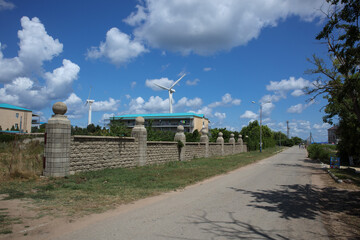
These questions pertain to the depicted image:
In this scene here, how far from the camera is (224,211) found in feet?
21.3

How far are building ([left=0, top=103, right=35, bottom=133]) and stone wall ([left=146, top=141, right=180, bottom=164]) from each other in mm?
51036

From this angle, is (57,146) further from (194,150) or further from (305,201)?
(194,150)

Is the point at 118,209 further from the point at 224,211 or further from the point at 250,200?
the point at 250,200

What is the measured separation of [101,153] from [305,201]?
894cm

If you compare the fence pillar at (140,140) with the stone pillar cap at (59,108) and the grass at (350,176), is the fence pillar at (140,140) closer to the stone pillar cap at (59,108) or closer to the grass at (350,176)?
the stone pillar cap at (59,108)

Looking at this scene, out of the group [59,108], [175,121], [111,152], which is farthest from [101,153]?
[175,121]

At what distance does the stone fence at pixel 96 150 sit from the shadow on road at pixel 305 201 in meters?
6.45

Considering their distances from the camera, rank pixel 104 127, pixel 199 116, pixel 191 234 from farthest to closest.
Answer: pixel 199 116
pixel 104 127
pixel 191 234

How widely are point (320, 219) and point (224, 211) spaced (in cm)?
222

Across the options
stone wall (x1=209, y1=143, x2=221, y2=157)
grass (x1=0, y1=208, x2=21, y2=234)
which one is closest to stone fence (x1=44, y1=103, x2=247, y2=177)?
grass (x1=0, y1=208, x2=21, y2=234)

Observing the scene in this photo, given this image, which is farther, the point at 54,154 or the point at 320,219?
the point at 54,154

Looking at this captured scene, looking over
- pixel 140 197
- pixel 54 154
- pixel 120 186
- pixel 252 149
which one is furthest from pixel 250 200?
pixel 252 149

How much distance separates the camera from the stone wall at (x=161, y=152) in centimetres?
1679

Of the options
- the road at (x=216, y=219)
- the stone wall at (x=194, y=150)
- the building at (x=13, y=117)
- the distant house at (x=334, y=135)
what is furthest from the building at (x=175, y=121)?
the road at (x=216, y=219)
